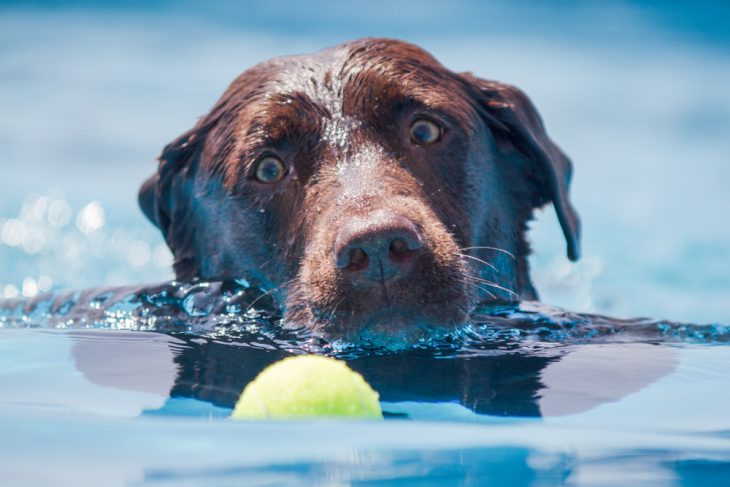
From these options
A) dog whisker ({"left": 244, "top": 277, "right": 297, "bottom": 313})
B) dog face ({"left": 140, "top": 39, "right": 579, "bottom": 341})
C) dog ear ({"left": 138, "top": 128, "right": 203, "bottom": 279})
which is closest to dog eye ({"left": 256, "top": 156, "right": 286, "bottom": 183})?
dog face ({"left": 140, "top": 39, "right": 579, "bottom": 341})

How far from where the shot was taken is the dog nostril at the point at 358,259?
3340 mm

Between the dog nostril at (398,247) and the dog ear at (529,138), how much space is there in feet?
5.14

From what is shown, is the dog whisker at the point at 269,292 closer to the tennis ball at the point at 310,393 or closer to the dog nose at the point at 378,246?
the dog nose at the point at 378,246

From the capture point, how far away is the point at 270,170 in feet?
14.2

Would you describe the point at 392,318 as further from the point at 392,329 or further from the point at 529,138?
the point at 529,138

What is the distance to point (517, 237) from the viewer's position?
15.9 ft

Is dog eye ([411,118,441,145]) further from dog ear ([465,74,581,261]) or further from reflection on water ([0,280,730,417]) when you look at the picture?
reflection on water ([0,280,730,417])

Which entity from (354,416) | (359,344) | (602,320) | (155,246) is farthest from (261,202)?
(155,246)

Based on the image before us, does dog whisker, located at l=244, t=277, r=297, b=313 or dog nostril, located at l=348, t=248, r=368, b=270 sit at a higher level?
dog nostril, located at l=348, t=248, r=368, b=270

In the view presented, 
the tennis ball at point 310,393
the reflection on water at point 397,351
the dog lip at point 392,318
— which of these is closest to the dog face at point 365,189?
the dog lip at point 392,318

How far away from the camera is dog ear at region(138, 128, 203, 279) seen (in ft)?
16.5

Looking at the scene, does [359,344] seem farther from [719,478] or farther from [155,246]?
[155,246]

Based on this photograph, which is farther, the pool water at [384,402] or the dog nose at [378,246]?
the dog nose at [378,246]

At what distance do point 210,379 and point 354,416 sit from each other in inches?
31.2
